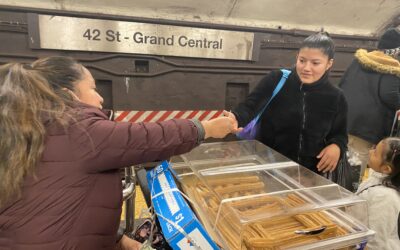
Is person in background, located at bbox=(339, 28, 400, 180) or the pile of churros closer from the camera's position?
the pile of churros

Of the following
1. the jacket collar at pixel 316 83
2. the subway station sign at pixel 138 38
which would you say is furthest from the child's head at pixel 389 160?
the subway station sign at pixel 138 38

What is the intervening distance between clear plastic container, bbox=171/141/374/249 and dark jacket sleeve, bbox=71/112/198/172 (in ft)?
0.76

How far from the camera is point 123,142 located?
36.2 inches

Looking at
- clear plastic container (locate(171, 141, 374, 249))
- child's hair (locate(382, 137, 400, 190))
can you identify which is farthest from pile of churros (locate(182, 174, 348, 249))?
child's hair (locate(382, 137, 400, 190))

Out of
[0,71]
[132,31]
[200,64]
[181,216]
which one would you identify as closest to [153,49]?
[132,31]

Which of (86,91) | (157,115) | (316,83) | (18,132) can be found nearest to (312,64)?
(316,83)

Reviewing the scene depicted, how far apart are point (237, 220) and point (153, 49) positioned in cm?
254

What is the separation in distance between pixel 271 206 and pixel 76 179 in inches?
26.1

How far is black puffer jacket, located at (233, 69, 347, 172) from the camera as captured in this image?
73.0 inches

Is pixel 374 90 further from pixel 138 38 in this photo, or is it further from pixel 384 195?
pixel 138 38

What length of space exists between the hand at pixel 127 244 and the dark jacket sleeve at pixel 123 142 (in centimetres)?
48

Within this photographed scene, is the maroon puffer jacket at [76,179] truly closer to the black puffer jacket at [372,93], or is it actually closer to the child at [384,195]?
the child at [384,195]

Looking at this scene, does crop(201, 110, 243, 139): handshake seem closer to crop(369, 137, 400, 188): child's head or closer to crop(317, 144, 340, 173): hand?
crop(317, 144, 340, 173): hand

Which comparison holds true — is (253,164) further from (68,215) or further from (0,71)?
(0,71)
